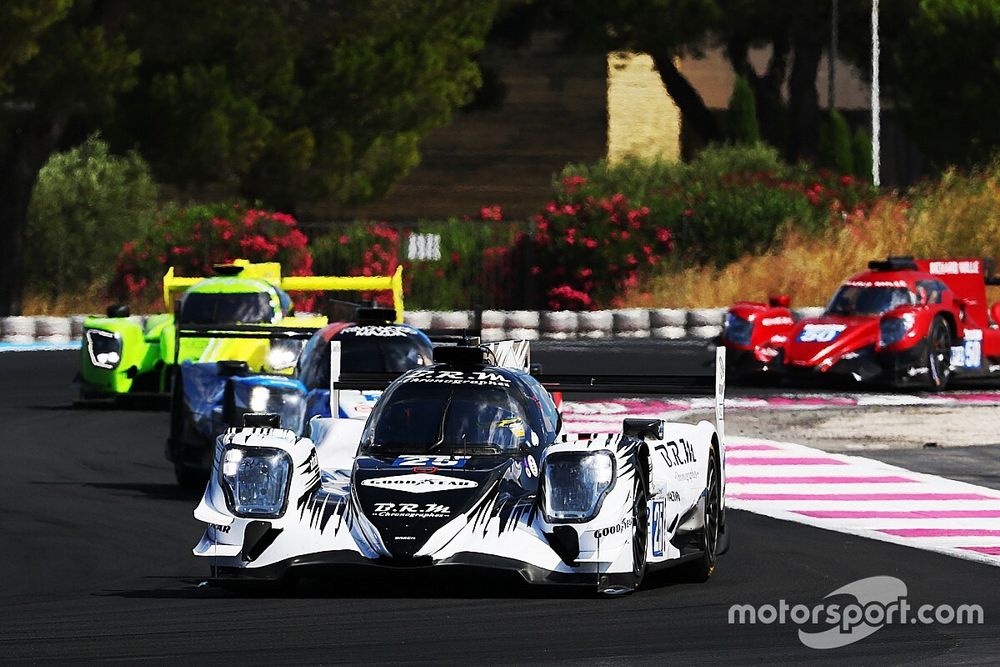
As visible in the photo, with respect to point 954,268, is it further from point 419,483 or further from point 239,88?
point 239,88

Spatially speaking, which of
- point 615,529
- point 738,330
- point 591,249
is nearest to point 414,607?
point 615,529

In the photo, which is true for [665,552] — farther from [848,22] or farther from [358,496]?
[848,22]

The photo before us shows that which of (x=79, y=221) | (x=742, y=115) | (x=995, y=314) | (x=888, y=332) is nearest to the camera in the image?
(x=888, y=332)

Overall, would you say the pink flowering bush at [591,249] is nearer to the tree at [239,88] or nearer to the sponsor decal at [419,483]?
the tree at [239,88]

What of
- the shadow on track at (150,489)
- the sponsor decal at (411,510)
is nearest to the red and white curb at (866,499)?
the sponsor decal at (411,510)

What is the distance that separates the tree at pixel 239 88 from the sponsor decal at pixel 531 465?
961 inches

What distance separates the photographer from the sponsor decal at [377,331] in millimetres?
18392

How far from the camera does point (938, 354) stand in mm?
27641

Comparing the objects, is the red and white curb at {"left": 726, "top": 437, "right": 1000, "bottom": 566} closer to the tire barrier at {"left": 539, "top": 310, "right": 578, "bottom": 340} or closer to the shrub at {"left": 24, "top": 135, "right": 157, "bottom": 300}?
the tire barrier at {"left": 539, "top": 310, "right": 578, "bottom": 340}

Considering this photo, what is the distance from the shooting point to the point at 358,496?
11.9m

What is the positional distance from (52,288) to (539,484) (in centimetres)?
3109

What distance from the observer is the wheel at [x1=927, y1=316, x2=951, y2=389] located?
2742 centimetres

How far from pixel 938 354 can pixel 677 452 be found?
15476mm

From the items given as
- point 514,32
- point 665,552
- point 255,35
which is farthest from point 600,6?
point 665,552
